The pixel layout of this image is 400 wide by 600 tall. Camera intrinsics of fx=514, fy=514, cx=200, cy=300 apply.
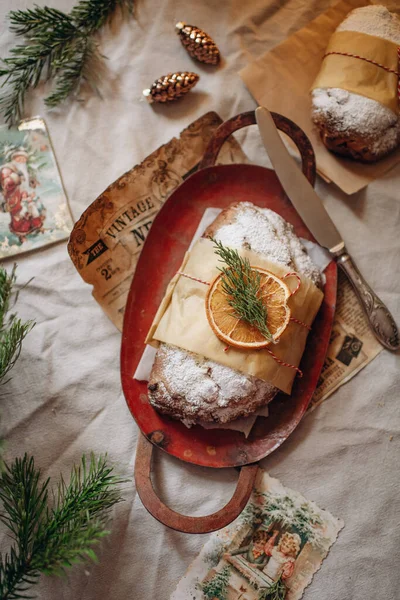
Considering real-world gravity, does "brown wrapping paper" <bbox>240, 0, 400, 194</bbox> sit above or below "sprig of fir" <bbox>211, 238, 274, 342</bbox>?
above

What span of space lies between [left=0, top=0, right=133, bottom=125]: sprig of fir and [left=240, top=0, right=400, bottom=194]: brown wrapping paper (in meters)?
0.50

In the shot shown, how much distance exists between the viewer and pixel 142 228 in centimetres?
164

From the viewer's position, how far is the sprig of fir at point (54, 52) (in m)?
1.63

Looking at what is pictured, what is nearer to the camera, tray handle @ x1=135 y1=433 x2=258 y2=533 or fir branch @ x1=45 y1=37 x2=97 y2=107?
tray handle @ x1=135 y1=433 x2=258 y2=533

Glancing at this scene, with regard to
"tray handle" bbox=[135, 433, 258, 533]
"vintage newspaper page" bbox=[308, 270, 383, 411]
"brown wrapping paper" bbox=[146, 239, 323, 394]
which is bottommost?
"tray handle" bbox=[135, 433, 258, 533]

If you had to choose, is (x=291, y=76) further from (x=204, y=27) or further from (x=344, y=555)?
(x=344, y=555)

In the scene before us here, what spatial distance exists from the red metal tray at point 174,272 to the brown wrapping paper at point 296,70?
0.19 m

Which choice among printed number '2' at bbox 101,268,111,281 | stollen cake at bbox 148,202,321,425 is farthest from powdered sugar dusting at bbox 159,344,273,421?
printed number '2' at bbox 101,268,111,281

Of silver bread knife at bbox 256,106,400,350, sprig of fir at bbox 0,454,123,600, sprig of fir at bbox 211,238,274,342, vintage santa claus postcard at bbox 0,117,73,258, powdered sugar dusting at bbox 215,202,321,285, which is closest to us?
sprig of fir at bbox 0,454,123,600

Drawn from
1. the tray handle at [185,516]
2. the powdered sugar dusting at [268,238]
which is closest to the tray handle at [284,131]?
the powdered sugar dusting at [268,238]

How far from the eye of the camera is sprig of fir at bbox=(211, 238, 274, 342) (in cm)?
128

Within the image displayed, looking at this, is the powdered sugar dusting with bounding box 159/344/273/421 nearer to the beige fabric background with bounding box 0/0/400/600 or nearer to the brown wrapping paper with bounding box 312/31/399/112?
the beige fabric background with bounding box 0/0/400/600

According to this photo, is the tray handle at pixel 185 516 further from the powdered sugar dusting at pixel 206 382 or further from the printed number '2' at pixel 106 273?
the printed number '2' at pixel 106 273

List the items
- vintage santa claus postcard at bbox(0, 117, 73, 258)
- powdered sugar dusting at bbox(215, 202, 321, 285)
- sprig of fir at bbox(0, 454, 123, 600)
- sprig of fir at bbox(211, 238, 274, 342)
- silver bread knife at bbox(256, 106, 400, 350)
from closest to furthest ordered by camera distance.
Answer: sprig of fir at bbox(0, 454, 123, 600) < sprig of fir at bbox(211, 238, 274, 342) < powdered sugar dusting at bbox(215, 202, 321, 285) < silver bread knife at bbox(256, 106, 400, 350) < vintage santa claus postcard at bbox(0, 117, 73, 258)
